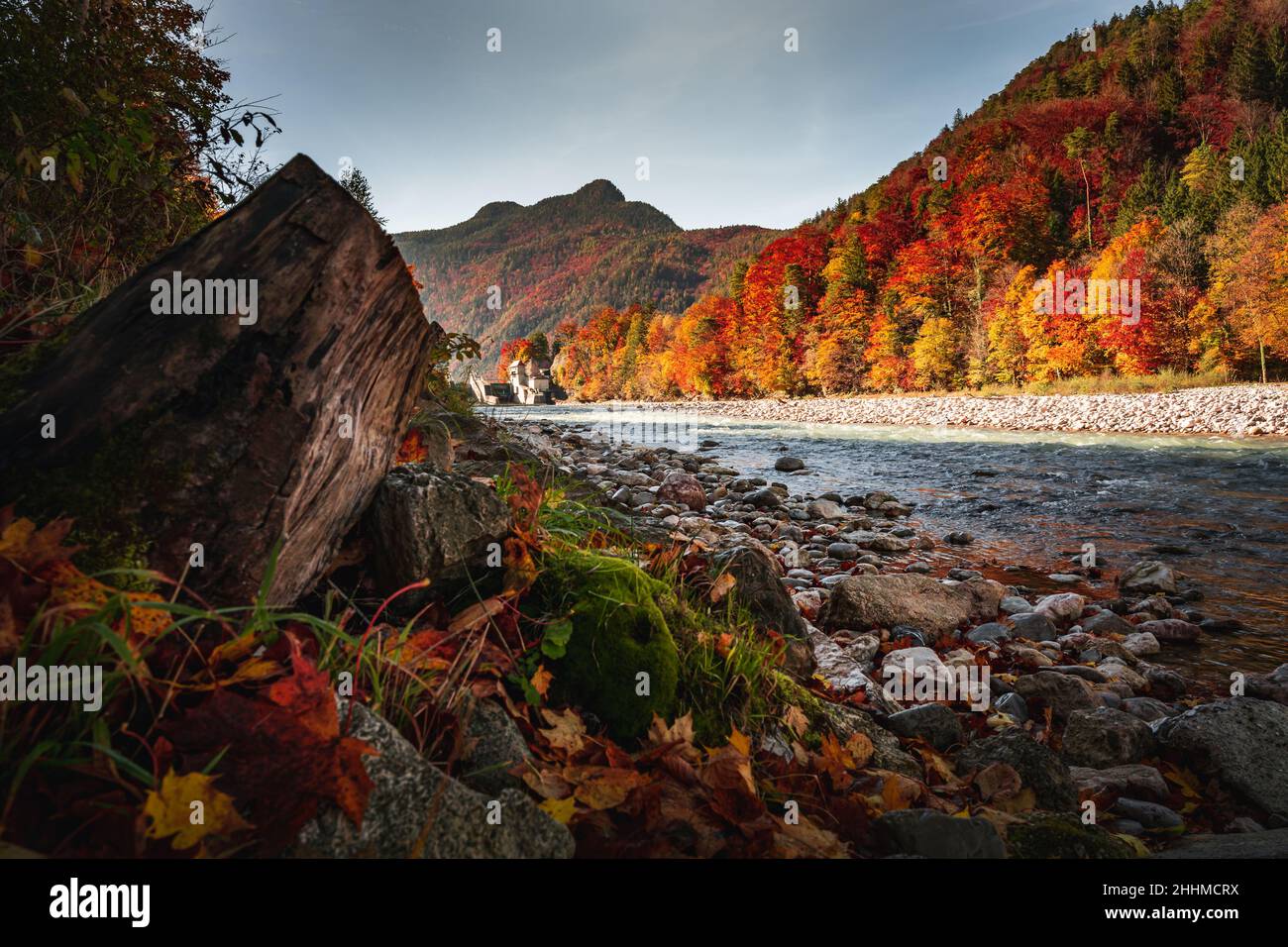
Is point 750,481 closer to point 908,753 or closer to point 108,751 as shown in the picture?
point 908,753

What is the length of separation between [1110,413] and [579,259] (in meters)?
132

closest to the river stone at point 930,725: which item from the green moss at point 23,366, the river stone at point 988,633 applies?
the river stone at point 988,633

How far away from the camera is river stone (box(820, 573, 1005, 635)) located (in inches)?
181

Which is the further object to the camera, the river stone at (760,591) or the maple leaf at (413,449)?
the maple leaf at (413,449)

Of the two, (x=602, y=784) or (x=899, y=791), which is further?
(x=899, y=791)

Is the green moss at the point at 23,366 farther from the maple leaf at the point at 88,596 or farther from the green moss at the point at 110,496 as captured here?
the maple leaf at the point at 88,596

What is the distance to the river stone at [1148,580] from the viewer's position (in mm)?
5535

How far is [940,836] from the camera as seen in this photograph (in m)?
1.65

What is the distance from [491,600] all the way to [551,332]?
4566 inches

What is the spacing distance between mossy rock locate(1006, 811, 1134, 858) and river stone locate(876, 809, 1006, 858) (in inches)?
6.6

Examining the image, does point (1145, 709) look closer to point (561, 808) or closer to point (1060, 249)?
point (561, 808)

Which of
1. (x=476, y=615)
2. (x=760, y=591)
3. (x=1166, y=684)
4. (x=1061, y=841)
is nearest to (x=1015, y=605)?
(x=1166, y=684)

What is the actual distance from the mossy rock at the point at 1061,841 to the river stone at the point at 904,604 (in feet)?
9.06
